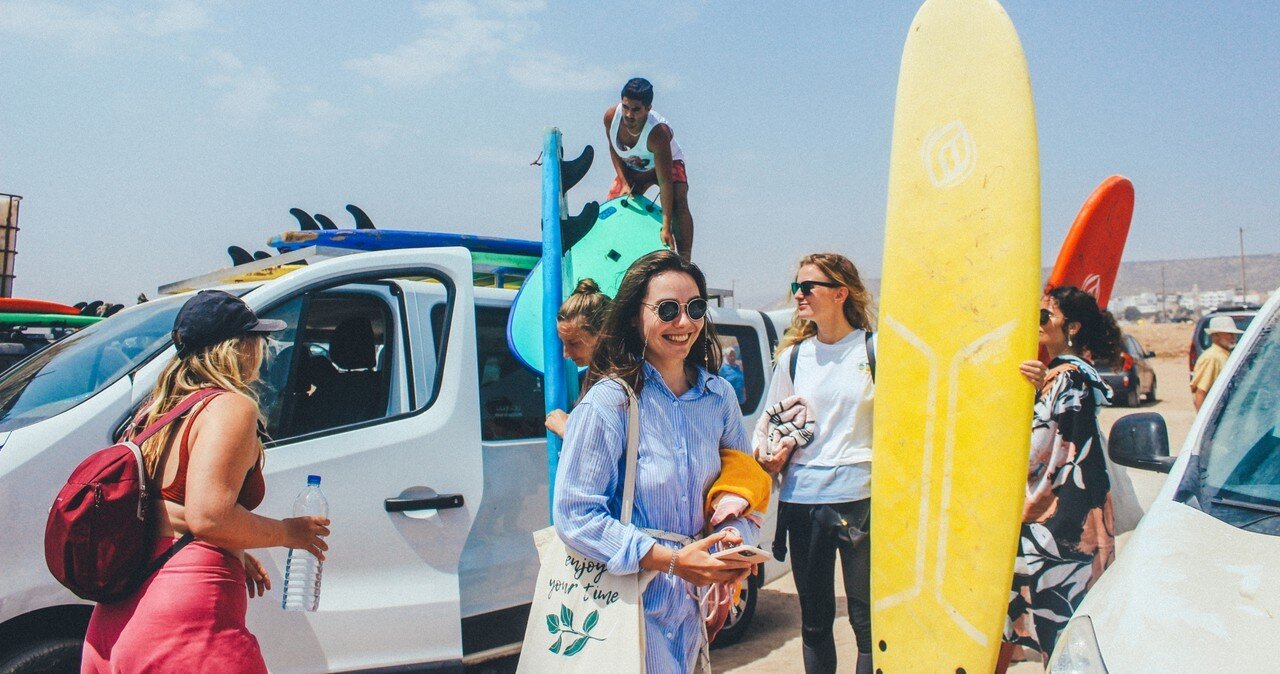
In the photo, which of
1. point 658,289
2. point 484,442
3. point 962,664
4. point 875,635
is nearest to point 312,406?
point 484,442

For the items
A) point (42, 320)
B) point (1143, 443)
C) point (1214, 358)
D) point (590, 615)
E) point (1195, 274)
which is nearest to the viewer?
point (590, 615)

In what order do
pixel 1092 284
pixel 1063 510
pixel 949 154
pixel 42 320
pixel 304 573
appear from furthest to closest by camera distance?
1. pixel 1092 284
2. pixel 42 320
3. pixel 949 154
4. pixel 1063 510
5. pixel 304 573

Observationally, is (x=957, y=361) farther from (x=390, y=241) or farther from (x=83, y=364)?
(x=83, y=364)

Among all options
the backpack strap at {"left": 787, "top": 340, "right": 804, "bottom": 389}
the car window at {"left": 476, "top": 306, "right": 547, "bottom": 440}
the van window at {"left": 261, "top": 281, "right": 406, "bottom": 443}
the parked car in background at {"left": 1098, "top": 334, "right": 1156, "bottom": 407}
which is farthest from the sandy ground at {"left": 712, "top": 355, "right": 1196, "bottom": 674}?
the parked car in background at {"left": 1098, "top": 334, "right": 1156, "bottom": 407}

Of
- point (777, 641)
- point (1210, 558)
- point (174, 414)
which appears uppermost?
point (174, 414)

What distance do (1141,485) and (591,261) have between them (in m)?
6.63

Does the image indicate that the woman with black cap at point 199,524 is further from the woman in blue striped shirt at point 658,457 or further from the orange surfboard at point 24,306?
the orange surfboard at point 24,306

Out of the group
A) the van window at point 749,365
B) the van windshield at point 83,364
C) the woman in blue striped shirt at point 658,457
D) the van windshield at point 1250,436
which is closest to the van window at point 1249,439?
the van windshield at point 1250,436

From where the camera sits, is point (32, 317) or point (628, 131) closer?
point (628, 131)

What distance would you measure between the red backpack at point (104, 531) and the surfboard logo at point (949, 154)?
320 centimetres

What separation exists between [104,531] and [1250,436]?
2.80 meters

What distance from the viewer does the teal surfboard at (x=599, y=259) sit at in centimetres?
390

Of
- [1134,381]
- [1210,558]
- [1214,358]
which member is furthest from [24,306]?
[1134,381]

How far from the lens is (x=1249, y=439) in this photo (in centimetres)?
231
